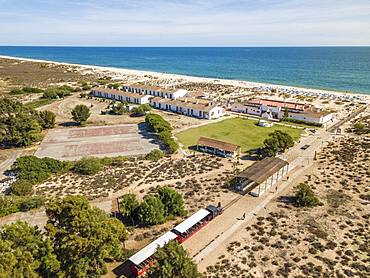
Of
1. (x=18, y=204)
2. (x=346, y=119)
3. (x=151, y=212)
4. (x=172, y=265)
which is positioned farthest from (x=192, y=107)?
(x=172, y=265)

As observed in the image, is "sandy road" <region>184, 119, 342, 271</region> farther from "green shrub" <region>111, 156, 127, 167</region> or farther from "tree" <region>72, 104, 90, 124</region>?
"tree" <region>72, 104, 90, 124</region>

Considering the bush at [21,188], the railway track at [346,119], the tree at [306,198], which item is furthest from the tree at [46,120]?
the railway track at [346,119]

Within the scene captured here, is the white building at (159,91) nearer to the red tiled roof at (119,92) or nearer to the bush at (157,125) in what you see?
the red tiled roof at (119,92)

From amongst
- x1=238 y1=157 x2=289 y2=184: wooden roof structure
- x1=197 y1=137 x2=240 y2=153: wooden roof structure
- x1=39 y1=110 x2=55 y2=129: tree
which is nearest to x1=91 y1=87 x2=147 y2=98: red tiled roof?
x1=39 y1=110 x2=55 y2=129: tree

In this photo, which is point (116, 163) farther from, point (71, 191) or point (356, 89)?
point (356, 89)

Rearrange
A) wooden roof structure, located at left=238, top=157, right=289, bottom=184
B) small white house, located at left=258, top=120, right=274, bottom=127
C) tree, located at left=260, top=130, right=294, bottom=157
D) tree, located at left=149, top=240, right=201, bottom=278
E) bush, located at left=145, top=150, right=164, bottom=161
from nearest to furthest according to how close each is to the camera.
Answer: tree, located at left=149, top=240, right=201, bottom=278 < wooden roof structure, located at left=238, top=157, right=289, bottom=184 < tree, located at left=260, top=130, right=294, bottom=157 < bush, located at left=145, top=150, right=164, bottom=161 < small white house, located at left=258, top=120, right=274, bottom=127

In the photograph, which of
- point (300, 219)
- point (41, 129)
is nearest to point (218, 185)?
point (300, 219)
